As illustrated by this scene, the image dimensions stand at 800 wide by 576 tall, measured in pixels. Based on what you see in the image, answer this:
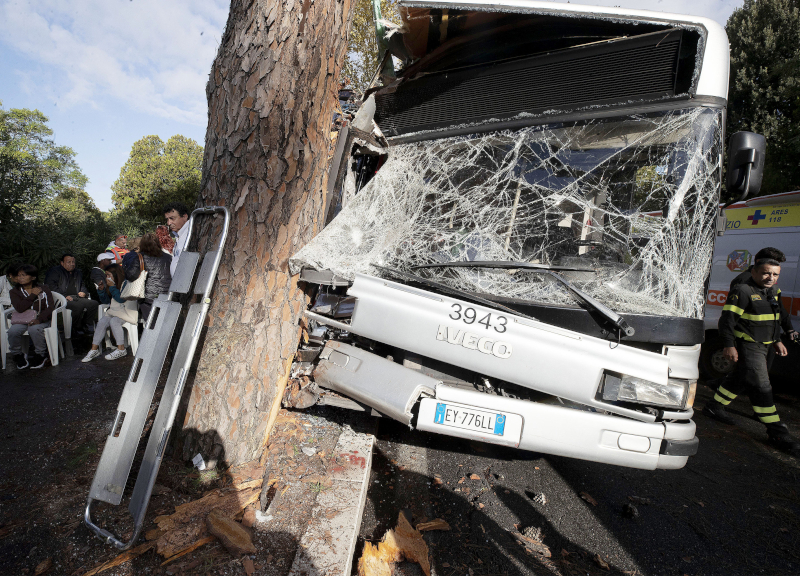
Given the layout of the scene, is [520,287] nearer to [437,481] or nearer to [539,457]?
[437,481]

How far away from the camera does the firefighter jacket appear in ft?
13.2

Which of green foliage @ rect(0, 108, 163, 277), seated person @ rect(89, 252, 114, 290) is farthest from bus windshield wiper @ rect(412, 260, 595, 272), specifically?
green foliage @ rect(0, 108, 163, 277)

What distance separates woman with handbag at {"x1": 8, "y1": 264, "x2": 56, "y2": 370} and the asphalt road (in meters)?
4.32

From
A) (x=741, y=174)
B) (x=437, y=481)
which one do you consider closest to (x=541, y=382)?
(x=437, y=481)

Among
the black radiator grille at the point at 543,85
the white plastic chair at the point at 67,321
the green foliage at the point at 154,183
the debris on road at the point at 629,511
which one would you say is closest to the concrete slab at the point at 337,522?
the debris on road at the point at 629,511

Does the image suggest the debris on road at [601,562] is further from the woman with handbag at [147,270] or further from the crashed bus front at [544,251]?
the woman with handbag at [147,270]

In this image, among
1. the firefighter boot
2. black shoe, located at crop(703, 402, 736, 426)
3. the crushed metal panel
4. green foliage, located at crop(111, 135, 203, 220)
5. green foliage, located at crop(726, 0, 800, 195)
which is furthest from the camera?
green foliage, located at crop(111, 135, 203, 220)

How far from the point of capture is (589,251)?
2.42m

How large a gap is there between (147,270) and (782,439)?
6.62m

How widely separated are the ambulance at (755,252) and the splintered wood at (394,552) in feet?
15.5

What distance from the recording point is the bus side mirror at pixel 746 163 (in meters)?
2.35

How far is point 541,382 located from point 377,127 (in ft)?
7.58

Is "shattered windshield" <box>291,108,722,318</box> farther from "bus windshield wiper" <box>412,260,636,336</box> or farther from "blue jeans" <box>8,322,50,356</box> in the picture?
"blue jeans" <box>8,322,50,356</box>

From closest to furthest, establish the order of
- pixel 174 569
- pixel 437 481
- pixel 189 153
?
pixel 174 569 < pixel 437 481 < pixel 189 153
